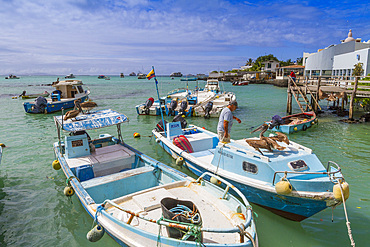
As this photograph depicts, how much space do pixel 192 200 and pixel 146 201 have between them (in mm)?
1181

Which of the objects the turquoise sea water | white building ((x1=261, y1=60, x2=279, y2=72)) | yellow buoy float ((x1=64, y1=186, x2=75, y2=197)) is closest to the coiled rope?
the turquoise sea water

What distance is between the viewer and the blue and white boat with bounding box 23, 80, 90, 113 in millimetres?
26906

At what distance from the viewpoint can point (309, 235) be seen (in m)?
6.82

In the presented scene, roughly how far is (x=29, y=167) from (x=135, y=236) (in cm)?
955

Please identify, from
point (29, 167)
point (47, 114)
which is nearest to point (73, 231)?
point (29, 167)

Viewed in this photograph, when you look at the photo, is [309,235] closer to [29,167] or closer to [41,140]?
[29,167]

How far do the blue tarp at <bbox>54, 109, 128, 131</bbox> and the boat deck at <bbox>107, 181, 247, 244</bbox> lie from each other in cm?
385

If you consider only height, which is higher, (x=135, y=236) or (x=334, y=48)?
(x=334, y=48)

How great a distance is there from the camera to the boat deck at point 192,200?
5.10 meters

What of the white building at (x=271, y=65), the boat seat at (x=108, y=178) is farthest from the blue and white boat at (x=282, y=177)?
the white building at (x=271, y=65)

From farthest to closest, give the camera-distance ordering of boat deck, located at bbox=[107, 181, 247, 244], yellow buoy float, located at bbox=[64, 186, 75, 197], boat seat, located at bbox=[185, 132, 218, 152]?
1. boat seat, located at bbox=[185, 132, 218, 152]
2. yellow buoy float, located at bbox=[64, 186, 75, 197]
3. boat deck, located at bbox=[107, 181, 247, 244]

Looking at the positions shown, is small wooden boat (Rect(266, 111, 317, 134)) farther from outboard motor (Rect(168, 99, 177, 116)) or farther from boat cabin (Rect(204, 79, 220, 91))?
boat cabin (Rect(204, 79, 220, 91))

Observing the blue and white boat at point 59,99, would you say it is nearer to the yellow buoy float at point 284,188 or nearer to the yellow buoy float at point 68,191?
the yellow buoy float at point 68,191

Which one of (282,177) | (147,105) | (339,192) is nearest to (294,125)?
(282,177)
